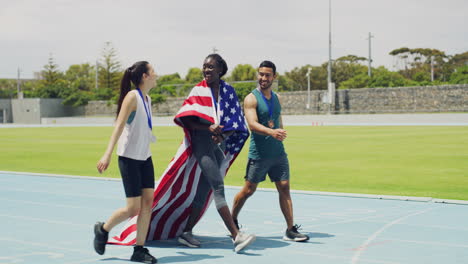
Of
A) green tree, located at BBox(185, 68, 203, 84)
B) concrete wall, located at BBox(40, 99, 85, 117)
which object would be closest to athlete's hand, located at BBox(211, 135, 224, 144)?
concrete wall, located at BBox(40, 99, 85, 117)

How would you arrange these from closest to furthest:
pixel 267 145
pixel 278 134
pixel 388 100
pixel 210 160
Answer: pixel 210 160 → pixel 278 134 → pixel 267 145 → pixel 388 100

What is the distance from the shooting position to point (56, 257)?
20.7 ft

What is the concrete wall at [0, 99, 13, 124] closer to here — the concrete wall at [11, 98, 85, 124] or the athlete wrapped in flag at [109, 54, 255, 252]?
the concrete wall at [11, 98, 85, 124]

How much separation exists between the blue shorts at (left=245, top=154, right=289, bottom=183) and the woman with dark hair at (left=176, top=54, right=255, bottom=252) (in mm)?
443

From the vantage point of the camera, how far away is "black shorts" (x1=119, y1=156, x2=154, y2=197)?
235 inches

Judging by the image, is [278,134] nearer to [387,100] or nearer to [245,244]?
[245,244]

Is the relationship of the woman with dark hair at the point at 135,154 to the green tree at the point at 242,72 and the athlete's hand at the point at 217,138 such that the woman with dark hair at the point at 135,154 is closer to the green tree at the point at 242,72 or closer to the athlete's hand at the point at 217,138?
the athlete's hand at the point at 217,138

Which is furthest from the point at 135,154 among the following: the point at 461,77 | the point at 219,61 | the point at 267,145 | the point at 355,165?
the point at 461,77

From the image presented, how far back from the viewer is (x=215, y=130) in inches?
256

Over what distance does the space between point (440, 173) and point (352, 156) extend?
16.7 feet

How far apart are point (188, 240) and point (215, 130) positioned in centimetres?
128

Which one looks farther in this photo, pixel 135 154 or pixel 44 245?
pixel 44 245

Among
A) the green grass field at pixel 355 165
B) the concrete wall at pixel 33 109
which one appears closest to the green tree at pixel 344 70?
the concrete wall at pixel 33 109

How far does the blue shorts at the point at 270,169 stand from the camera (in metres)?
7.14
